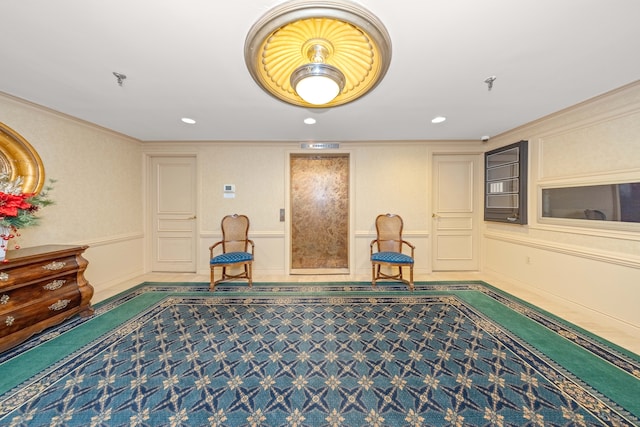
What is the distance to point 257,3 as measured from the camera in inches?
49.1

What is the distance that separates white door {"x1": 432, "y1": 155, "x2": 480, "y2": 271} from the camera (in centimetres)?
407

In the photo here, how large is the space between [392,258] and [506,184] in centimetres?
214

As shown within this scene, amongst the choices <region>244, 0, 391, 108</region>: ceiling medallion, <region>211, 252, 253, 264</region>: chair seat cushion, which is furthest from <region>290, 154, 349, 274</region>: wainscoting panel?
<region>244, 0, 391, 108</region>: ceiling medallion

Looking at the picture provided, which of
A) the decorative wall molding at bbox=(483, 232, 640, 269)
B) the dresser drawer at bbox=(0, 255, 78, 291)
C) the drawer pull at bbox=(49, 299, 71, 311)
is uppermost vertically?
the decorative wall molding at bbox=(483, 232, 640, 269)

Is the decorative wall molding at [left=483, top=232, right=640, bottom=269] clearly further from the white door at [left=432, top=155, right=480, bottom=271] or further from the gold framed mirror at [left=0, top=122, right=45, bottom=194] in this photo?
the gold framed mirror at [left=0, top=122, right=45, bottom=194]

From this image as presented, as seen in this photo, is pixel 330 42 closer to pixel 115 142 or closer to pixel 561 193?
pixel 561 193

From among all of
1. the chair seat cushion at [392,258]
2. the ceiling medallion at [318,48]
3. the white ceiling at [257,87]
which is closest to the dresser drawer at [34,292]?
the white ceiling at [257,87]

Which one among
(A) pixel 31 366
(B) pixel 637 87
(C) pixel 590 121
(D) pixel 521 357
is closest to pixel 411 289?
(D) pixel 521 357

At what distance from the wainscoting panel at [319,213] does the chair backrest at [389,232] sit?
0.64 meters

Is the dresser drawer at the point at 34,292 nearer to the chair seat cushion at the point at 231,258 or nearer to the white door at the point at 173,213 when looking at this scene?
the chair seat cushion at the point at 231,258

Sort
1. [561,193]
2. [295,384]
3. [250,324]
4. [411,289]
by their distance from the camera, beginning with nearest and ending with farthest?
[295,384] < [250,324] < [561,193] < [411,289]

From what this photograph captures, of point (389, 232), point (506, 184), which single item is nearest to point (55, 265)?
point (389, 232)

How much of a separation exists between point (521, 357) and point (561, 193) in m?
2.18

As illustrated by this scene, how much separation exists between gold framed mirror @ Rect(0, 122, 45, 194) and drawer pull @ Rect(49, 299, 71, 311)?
126 centimetres
